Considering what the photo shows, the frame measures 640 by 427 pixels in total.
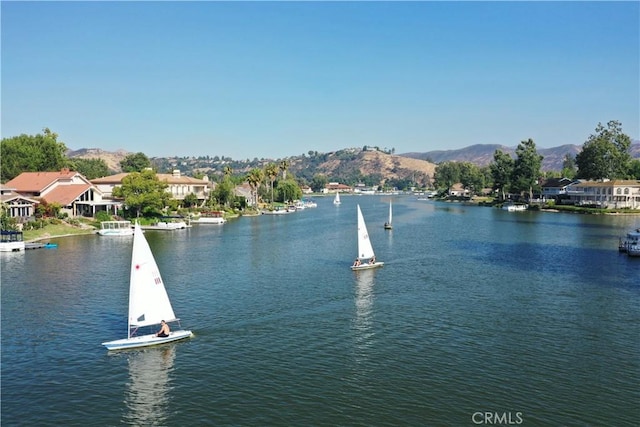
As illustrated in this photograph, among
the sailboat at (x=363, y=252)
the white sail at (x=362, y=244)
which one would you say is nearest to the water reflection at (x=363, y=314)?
the sailboat at (x=363, y=252)

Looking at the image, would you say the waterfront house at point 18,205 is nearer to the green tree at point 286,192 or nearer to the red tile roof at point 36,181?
the red tile roof at point 36,181

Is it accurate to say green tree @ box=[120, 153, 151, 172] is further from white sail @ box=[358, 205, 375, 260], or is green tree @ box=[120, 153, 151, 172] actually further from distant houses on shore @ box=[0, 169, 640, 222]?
white sail @ box=[358, 205, 375, 260]

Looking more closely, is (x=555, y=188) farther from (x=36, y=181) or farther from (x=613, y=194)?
(x=36, y=181)

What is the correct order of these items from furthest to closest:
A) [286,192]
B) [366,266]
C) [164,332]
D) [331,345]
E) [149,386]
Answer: [286,192]
[366,266]
[331,345]
[164,332]
[149,386]

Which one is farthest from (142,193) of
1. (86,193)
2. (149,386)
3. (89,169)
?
(89,169)

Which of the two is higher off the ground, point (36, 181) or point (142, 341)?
point (36, 181)
